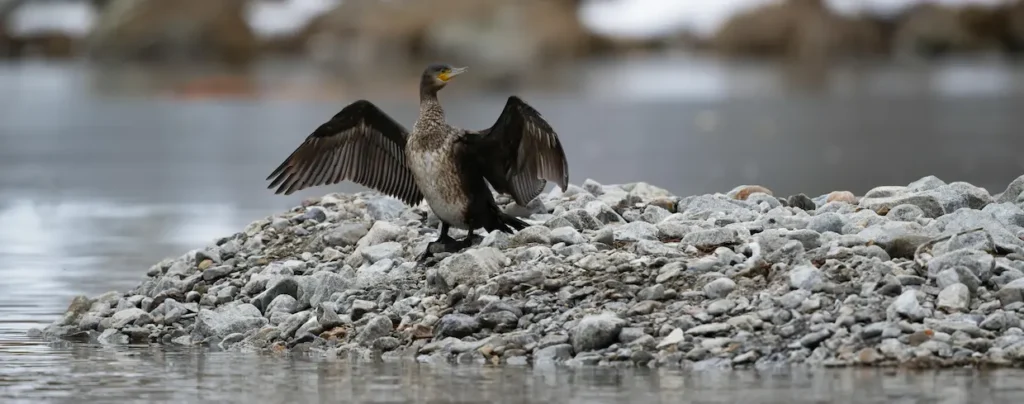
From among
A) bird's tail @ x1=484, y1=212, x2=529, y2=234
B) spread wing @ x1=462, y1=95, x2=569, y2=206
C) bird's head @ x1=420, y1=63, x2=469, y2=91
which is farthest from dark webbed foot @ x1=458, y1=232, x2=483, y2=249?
bird's head @ x1=420, y1=63, x2=469, y2=91

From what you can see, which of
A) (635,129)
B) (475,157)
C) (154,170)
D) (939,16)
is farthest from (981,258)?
(939,16)

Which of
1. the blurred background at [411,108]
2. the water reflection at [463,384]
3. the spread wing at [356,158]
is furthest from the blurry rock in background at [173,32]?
the water reflection at [463,384]

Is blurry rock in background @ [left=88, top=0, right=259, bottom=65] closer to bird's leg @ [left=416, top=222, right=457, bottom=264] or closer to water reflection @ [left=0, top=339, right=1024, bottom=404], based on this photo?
bird's leg @ [left=416, top=222, right=457, bottom=264]

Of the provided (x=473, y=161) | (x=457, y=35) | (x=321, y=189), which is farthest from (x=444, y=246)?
(x=457, y=35)

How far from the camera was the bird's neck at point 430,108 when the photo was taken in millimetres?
12625

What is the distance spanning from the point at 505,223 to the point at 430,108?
0.95m

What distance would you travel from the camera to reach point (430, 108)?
1266 cm

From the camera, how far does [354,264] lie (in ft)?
42.5

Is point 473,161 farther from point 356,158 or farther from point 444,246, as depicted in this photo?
point 356,158

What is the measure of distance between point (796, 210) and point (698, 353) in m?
2.99

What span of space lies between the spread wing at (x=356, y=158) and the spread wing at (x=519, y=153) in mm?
883

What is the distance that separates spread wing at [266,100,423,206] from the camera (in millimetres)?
13422

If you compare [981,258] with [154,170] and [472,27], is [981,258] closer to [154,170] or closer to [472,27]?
[154,170]

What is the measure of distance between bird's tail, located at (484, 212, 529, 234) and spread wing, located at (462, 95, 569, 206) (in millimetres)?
158
